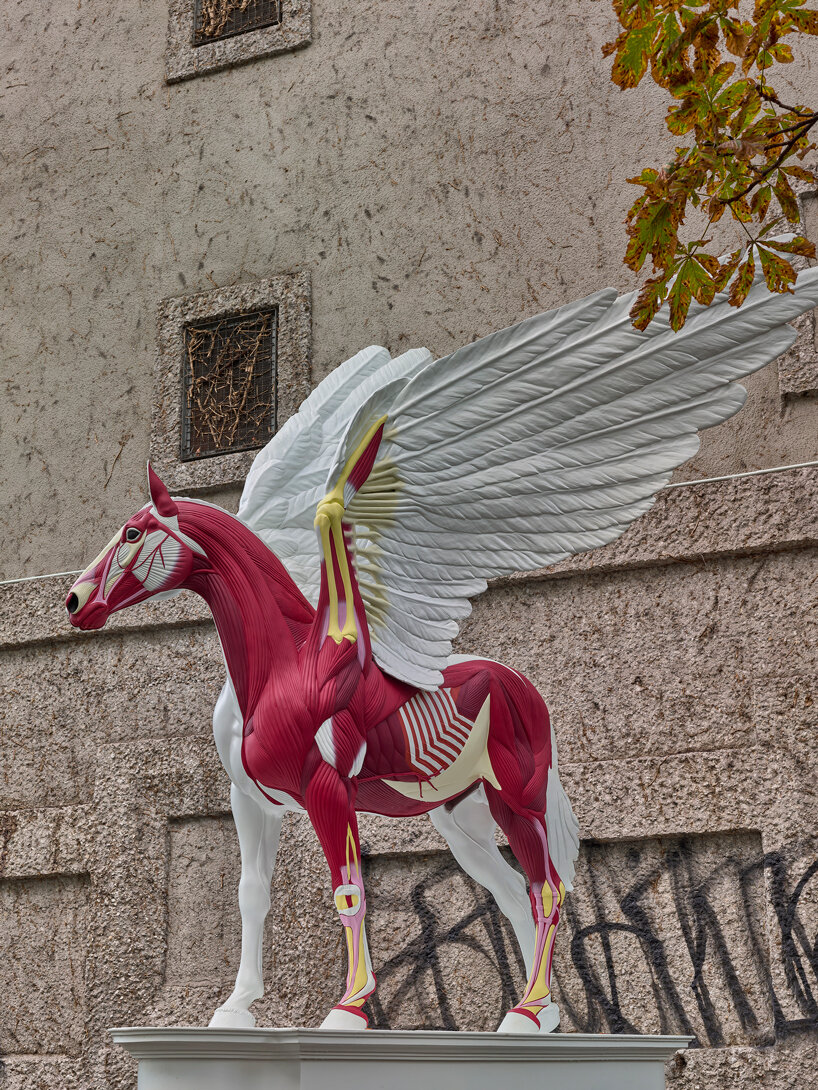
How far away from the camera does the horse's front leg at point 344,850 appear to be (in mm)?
3029

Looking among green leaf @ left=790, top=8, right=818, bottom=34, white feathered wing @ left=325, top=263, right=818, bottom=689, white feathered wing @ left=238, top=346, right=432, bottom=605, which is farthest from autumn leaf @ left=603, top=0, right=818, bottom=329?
white feathered wing @ left=238, top=346, right=432, bottom=605

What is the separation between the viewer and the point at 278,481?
3734 millimetres

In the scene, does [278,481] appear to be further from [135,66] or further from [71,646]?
[135,66]

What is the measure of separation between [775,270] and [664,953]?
2636mm

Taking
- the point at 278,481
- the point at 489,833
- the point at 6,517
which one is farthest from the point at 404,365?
the point at 6,517

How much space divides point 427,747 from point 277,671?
17.9 inches

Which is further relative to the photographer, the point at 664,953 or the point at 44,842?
the point at 44,842

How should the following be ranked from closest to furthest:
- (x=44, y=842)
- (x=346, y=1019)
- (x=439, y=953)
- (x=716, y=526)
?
(x=346, y=1019)
(x=439, y=953)
(x=716, y=526)
(x=44, y=842)

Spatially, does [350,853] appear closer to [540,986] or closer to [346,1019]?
[346,1019]

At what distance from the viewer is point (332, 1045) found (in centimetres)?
262

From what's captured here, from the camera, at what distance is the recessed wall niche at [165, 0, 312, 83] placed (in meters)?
6.19

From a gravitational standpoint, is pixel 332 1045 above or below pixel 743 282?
below

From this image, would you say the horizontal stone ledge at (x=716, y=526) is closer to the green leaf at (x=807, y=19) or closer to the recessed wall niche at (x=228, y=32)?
the green leaf at (x=807, y=19)

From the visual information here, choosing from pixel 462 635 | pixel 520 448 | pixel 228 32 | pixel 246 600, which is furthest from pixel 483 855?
pixel 228 32
